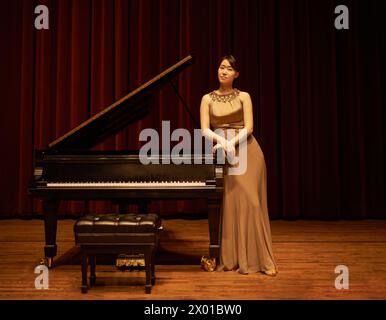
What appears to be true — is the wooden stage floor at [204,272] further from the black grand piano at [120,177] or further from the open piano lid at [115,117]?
the open piano lid at [115,117]

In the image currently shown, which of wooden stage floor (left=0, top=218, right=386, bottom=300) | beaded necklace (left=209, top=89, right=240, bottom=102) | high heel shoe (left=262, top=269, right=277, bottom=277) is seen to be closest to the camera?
wooden stage floor (left=0, top=218, right=386, bottom=300)

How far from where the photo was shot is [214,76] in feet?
18.3

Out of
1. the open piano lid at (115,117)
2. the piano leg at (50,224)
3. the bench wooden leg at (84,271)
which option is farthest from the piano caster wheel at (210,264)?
the open piano lid at (115,117)

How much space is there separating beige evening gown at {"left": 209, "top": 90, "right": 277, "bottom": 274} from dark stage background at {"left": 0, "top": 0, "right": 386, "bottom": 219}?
7.93ft

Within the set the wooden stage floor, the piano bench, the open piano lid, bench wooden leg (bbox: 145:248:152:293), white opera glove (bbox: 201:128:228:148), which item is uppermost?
the open piano lid

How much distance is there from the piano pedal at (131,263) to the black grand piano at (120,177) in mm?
434

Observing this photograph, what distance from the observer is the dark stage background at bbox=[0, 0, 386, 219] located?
18.3ft

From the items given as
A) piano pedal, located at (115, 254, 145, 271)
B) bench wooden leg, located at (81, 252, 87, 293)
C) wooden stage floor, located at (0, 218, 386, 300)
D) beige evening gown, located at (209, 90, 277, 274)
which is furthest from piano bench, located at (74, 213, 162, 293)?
beige evening gown, located at (209, 90, 277, 274)

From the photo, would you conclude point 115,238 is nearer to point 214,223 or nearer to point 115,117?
point 214,223

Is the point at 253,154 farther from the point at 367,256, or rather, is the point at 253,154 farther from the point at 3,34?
the point at 3,34

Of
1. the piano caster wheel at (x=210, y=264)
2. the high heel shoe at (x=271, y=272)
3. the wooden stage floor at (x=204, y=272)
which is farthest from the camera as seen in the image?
the piano caster wheel at (x=210, y=264)

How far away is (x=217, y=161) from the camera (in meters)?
3.04

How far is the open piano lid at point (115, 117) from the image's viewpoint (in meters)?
3.08

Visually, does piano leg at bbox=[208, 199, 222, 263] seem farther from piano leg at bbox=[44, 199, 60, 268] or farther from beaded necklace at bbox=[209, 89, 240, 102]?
piano leg at bbox=[44, 199, 60, 268]
